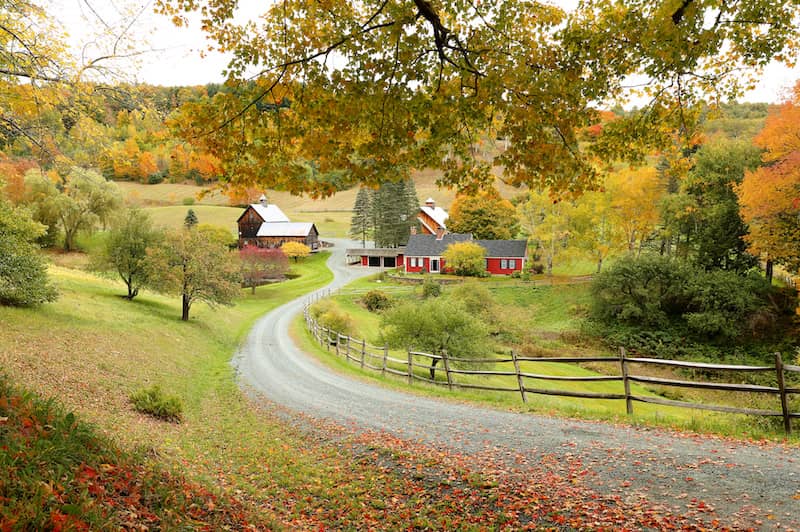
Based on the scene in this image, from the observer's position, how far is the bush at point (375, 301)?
38.0m

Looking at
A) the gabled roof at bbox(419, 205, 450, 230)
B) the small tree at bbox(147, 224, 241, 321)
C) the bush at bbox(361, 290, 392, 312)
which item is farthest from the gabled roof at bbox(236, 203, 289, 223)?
the small tree at bbox(147, 224, 241, 321)

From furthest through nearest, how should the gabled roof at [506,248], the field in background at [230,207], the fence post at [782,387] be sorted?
the field in background at [230,207]
the gabled roof at [506,248]
the fence post at [782,387]

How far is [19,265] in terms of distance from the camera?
15.6m

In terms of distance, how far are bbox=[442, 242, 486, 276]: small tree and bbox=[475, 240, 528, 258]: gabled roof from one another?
277 cm

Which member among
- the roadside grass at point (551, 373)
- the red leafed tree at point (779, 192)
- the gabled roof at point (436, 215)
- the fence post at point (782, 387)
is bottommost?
the roadside grass at point (551, 373)

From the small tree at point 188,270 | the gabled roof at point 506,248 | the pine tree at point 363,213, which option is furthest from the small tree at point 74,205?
the gabled roof at point 506,248

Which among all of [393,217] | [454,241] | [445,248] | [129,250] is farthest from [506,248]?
[129,250]

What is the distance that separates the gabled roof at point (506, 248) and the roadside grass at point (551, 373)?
7.81 metres

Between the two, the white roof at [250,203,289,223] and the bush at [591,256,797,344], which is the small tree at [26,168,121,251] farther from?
the bush at [591,256,797,344]

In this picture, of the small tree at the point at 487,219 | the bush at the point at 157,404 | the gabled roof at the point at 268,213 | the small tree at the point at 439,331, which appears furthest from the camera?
the gabled roof at the point at 268,213

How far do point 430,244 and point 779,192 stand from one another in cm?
3543

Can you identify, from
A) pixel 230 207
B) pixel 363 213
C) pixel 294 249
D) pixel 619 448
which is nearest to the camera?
pixel 619 448

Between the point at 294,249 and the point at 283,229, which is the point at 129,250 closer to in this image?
the point at 294,249

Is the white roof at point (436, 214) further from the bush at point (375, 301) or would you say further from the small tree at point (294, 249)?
the bush at point (375, 301)
